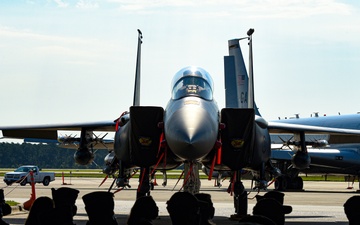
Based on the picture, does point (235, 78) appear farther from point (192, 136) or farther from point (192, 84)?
point (192, 136)

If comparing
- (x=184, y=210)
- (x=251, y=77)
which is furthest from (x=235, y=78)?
(x=184, y=210)

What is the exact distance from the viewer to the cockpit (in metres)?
14.4

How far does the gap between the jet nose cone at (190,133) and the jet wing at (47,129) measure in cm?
412

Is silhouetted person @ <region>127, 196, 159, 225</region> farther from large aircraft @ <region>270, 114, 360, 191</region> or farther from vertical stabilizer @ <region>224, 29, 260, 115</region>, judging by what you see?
large aircraft @ <region>270, 114, 360, 191</region>

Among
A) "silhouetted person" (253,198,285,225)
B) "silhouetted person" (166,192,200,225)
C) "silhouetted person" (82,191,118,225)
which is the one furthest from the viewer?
"silhouetted person" (82,191,118,225)

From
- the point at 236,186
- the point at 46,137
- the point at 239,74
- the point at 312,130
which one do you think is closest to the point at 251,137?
the point at 236,186

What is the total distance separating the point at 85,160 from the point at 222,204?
7.60 meters

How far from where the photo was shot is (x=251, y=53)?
17297mm

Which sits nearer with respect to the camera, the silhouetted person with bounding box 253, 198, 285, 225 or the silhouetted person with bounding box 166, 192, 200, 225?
the silhouetted person with bounding box 253, 198, 285, 225

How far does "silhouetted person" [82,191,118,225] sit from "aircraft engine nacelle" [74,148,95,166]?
552 centimetres

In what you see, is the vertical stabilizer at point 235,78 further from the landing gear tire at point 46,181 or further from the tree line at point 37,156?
the tree line at point 37,156

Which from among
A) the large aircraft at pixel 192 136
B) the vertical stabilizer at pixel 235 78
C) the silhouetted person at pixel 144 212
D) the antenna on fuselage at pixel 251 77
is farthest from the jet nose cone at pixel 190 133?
the vertical stabilizer at pixel 235 78

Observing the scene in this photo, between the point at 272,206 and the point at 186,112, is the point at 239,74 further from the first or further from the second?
the point at 272,206

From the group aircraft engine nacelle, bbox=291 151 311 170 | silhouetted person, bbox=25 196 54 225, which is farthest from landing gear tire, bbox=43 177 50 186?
silhouetted person, bbox=25 196 54 225
